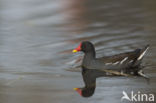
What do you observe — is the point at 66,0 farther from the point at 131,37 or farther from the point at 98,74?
the point at 98,74

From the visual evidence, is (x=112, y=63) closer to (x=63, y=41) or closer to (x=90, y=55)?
(x=90, y=55)

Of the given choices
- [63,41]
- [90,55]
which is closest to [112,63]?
[90,55]

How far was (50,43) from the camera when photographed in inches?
484

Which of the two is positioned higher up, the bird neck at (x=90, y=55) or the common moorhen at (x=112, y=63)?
the bird neck at (x=90, y=55)

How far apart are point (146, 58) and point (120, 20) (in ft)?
11.6

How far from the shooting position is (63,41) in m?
12.5

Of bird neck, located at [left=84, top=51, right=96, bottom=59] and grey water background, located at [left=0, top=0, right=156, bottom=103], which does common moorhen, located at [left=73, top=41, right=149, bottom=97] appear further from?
grey water background, located at [left=0, top=0, right=156, bottom=103]

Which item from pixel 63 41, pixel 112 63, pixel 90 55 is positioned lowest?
pixel 112 63

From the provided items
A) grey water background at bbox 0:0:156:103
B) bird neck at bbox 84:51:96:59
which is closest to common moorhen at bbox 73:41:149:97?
bird neck at bbox 84:51:96:59

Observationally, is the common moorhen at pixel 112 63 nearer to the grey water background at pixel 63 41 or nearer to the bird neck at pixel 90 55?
the bird neck at pixel 90 55

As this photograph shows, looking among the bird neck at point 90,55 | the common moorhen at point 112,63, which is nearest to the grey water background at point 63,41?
the common moorhen at point 112,63

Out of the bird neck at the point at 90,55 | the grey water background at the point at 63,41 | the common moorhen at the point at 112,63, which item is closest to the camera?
the grey water background at the point at 63,41

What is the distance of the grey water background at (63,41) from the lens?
8945mm

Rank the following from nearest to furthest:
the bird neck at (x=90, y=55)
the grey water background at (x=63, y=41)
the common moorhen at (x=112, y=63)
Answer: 1. the grey water background at (x=63, y=41)
2. the common moorhen at (x=112, y=63)
3. the bird neck at (x=90, y=55)
